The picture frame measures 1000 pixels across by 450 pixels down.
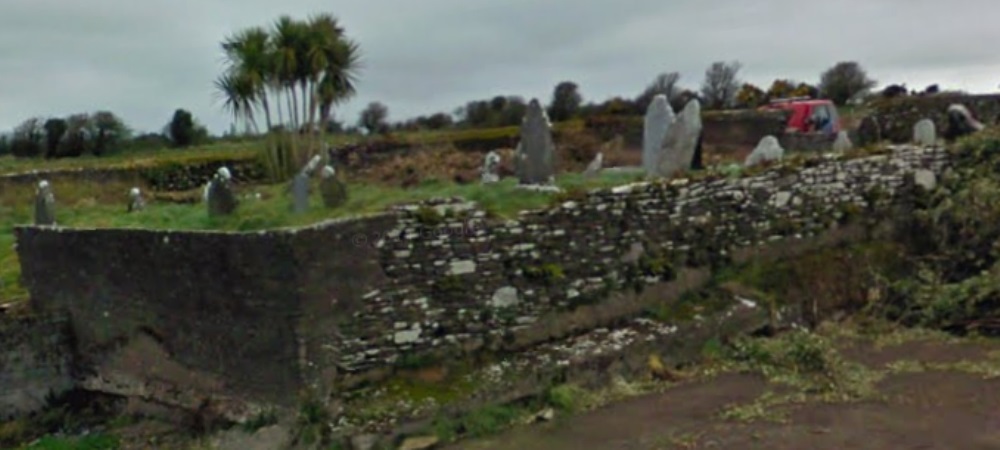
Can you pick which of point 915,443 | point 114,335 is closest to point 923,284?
point 915,443

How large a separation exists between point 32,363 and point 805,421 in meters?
8.54

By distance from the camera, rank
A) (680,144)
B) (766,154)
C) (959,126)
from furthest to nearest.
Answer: (959,126) < (766,154) < (680,144)

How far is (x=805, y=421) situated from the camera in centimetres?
742

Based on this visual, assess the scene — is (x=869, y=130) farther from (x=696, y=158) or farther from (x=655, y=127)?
(x=696, y=158)

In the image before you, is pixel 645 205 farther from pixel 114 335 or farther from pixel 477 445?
pixel 114 335

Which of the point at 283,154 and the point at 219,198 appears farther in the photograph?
the point at 283,154

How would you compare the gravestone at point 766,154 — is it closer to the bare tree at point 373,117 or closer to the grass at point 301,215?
the grass at point 301,215

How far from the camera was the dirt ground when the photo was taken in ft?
22.9

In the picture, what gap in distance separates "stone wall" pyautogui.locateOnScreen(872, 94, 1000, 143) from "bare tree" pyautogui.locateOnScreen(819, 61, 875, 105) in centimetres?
1859

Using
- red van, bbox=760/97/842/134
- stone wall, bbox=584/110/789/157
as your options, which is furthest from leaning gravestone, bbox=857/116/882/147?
stone wall, bbox=584/110/789/157

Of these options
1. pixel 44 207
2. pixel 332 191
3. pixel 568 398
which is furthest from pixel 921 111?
pixel 44 207

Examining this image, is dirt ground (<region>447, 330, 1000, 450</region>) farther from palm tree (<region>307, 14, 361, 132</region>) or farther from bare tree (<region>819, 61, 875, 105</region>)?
bare tree (<region>819, 61, 875, 105</region>)

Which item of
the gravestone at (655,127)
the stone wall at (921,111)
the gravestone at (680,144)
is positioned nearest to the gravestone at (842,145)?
the gravestone at (680,144)

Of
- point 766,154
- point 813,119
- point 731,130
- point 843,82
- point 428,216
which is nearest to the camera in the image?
point 428,216
